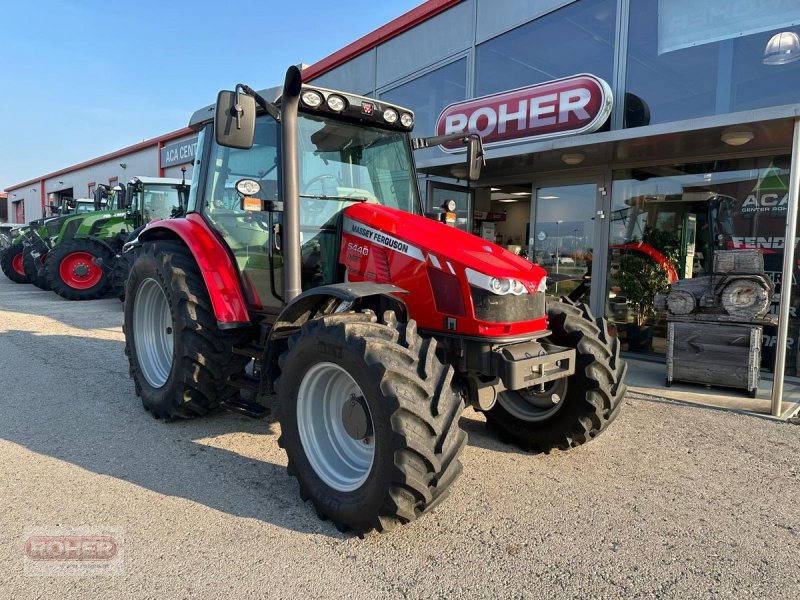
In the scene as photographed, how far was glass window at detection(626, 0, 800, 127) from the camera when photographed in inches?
227

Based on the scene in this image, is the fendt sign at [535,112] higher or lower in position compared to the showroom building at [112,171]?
lower

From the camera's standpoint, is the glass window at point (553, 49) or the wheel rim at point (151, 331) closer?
the wheel rim at point (151, 331)

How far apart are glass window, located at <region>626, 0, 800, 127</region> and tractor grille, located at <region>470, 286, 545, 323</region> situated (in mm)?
4783

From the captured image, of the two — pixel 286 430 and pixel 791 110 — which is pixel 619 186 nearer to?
pixel 791 110

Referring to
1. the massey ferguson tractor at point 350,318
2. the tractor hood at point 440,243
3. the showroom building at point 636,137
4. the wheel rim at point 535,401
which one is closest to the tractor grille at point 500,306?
the massey ferguson tractor at point 350,318

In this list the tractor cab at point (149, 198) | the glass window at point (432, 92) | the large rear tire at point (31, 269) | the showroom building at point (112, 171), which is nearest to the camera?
the glass window at point (432, 92)

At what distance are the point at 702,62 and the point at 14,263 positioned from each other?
1746cm

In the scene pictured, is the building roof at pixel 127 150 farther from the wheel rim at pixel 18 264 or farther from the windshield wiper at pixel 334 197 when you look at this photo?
the windshield wiper at pixel 334 197

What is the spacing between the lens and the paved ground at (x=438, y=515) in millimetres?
2238

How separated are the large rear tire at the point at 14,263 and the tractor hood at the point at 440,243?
15.9 metres

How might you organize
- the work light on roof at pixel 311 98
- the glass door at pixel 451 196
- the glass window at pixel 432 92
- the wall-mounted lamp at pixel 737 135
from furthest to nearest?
the glass window at pixel 432 92 < the glass door at pixel 451 196 < the wall-mounted lamp at pixel 737 135 < the work light on roof at pixel 311 98

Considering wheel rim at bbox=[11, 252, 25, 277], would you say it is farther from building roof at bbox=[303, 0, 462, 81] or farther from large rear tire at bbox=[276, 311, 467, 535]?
large rear tire at bbox=[276, 311, 467, 535]

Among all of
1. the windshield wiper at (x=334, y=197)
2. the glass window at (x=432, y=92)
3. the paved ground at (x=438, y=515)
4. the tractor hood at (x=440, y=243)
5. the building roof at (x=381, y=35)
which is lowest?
the paved ground at (x=438, y=515)

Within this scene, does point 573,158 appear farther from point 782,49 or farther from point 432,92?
point 432,92
